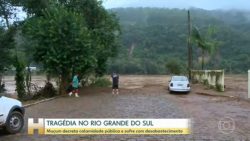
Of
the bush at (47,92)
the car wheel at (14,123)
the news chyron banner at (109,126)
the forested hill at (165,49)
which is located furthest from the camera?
the forested hill at (165,49)

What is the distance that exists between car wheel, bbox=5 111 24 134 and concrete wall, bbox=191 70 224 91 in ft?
89.9

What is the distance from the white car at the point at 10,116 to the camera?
12986 mm

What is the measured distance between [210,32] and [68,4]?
59.9 feet

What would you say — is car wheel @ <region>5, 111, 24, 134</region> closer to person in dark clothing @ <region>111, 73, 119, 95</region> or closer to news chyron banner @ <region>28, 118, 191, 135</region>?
news chyron banner @ <region>28, 118, 191, 135</region>

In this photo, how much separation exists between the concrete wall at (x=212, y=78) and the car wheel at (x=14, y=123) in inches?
1079

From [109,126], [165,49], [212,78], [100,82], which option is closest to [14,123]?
[109,126]

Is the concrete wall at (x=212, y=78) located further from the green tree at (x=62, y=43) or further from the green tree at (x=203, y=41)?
the green tree at (x=62, y=43)

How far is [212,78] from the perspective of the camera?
41719 mm

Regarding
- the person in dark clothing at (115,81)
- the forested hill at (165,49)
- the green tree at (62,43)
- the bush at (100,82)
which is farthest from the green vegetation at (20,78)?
the forested hill at (165,49)

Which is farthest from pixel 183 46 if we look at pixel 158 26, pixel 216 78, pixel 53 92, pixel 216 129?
pixel 216 129

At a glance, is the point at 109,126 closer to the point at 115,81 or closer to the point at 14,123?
the point at 14,123

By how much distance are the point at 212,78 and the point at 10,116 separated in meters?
30.5

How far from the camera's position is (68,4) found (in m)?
38.2

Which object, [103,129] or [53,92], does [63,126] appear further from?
[53,92]
